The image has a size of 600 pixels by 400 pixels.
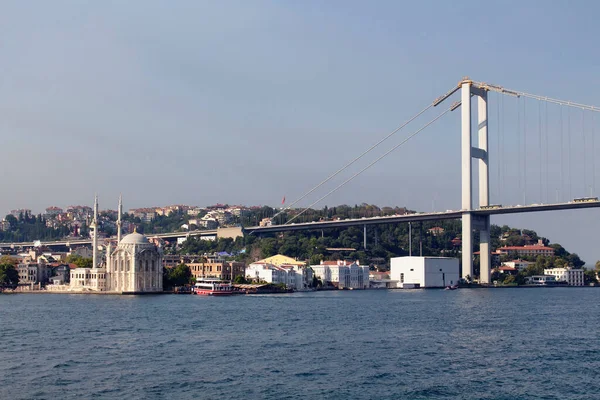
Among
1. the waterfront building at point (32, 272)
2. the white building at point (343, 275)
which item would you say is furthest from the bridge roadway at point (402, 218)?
the waterfront building at point (32, 272)

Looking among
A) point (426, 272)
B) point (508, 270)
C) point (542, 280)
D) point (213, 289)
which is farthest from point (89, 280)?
point (542, 280)

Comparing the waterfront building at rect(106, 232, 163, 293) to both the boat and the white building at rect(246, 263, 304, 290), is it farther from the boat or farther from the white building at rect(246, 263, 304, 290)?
the white building at rect(246, 263, 304, 290)

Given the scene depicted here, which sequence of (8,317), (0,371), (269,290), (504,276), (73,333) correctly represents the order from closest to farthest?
(0,371), (73,333), (8,317), (269,290), (504,276)

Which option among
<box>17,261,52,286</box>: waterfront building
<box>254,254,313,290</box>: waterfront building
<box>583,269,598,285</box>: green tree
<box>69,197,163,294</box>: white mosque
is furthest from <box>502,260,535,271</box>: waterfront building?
<box>17,261,52,286</box>: waterfront building

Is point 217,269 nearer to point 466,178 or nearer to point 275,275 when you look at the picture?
point 275,275

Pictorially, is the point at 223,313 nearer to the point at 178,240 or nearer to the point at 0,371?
the point at 0,371

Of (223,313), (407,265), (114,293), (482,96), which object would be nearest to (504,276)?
(407,265)
